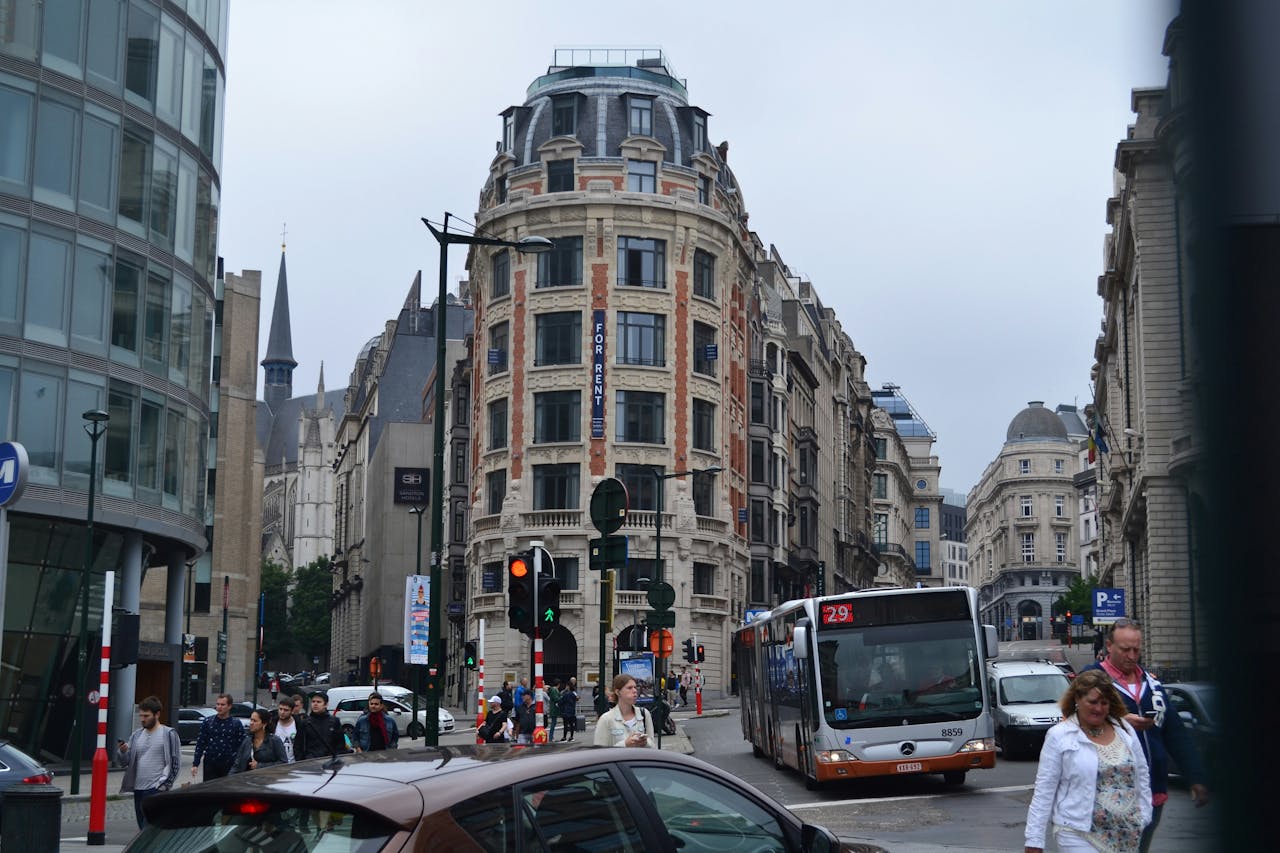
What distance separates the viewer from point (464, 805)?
534 centimetres

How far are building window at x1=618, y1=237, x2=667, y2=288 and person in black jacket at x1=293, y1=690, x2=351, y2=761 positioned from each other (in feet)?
163

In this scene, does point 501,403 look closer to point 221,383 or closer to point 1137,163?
point 221,383

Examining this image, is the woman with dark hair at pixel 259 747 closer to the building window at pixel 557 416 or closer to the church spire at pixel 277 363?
the building window at pixel 557 416

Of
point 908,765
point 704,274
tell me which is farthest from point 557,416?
point 908,765

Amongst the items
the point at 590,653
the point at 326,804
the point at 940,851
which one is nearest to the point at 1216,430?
the point at 326,804

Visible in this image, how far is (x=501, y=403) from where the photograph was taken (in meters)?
65.9

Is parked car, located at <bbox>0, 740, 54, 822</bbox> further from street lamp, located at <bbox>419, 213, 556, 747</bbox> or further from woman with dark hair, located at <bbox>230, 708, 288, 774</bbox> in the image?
street lamp, located at <bbox>419, 213, 556, 747</bbox>

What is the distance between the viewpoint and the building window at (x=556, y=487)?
64062 mm

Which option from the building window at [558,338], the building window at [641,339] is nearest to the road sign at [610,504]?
the building window at [558,338]

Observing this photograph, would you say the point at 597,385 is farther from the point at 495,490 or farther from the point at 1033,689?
the point at 1033,689

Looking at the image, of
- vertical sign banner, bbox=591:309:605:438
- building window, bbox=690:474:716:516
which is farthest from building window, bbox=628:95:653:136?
building window, bbox=690:474:716:516

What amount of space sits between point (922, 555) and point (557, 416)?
116306 millimetres

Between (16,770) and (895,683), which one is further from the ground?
(895,683)

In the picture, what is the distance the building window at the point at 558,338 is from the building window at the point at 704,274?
5.82 m
